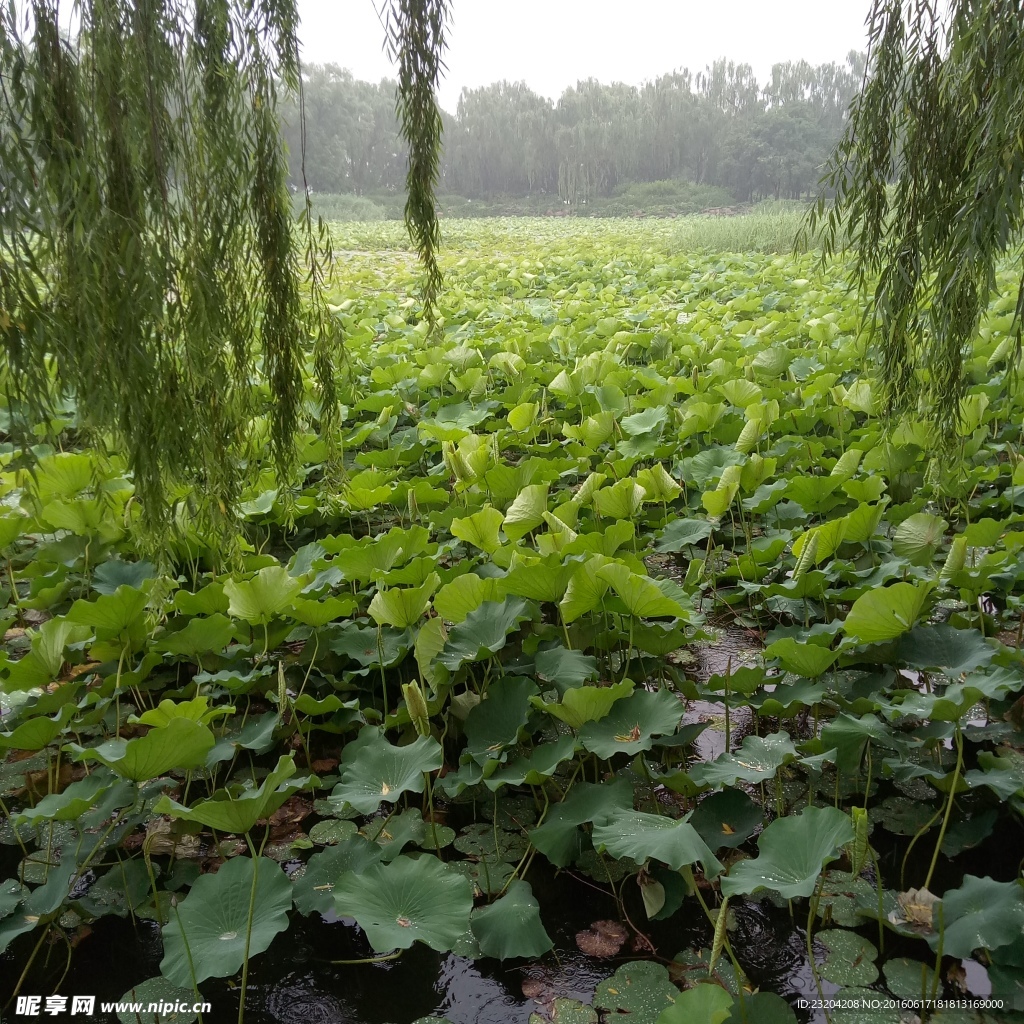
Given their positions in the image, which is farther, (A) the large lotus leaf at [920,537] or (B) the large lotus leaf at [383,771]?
(A) the large lotus leaf at [920,537]

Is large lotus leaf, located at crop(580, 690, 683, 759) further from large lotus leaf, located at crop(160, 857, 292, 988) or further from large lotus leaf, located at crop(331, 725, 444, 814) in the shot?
large lotus leaf, located at crop(160, 857, 292, 988)

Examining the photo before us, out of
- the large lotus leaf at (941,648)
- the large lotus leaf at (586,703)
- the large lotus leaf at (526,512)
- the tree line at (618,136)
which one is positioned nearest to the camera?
the large lotus leaf at (586,703)

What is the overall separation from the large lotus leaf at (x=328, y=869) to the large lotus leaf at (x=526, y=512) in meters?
A: 0.95

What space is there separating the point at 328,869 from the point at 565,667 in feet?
1.83

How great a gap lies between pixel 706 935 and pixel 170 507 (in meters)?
1.38

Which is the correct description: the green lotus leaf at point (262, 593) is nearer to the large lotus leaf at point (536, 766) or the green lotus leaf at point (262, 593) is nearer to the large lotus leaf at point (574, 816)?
the large lotus leaf at point (536, 766)

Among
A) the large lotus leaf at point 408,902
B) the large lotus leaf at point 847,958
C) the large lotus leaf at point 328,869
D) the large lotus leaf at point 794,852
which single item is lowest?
the large lotus leaf at point 847,958

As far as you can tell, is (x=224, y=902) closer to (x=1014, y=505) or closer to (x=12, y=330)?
(x=12, y=330)

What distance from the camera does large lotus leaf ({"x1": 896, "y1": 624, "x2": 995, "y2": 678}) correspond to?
148cm

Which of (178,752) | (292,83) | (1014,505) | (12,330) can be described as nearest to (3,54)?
(12,330)

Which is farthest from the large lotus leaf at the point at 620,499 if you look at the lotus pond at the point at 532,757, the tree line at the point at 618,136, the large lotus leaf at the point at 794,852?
the tree line at the point at 618,136

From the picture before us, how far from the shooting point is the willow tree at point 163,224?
4.11 feet

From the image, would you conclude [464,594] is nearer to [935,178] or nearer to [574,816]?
[574,816]

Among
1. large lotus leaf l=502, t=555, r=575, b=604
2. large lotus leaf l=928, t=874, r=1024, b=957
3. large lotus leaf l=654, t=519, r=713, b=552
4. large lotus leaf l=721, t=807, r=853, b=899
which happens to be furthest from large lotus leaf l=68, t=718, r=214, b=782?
large lotus leaf l=654, t=519, r=713, b=552
